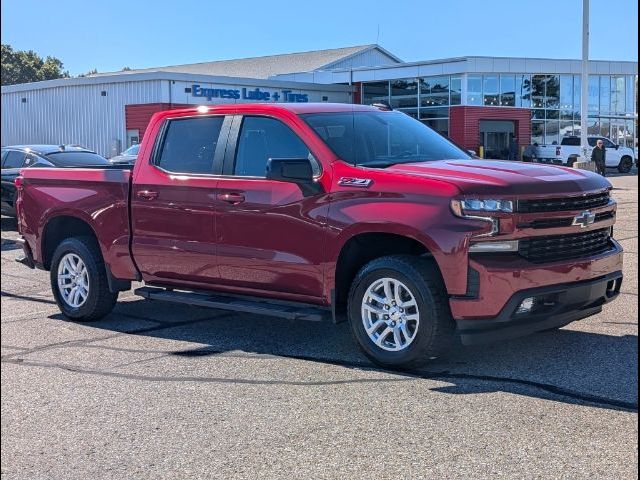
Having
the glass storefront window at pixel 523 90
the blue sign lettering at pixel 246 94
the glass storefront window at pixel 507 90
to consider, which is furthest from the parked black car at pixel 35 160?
the glass storefront window at pixel 523 90

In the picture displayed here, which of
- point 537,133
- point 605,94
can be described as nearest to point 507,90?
point 537,133

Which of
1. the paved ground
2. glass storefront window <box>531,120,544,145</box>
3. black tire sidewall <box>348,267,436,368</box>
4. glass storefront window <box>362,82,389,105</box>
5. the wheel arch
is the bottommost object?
the paved ground

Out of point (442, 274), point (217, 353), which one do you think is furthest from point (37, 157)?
point (442, 274)

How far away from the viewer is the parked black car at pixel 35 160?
14750 mm

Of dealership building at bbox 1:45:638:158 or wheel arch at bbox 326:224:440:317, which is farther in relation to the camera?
dealership building at bbox 1:45:638:158

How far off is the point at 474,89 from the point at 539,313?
38748 millimetres

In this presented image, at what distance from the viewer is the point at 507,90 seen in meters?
43.6

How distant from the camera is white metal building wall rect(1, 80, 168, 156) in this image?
127 ft

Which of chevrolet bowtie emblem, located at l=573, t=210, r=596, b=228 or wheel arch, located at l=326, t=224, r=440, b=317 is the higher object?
chevrolet bowtie emblem, located at l=573, t=210, r=596, b=228

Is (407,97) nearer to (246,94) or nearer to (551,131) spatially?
(551,131)

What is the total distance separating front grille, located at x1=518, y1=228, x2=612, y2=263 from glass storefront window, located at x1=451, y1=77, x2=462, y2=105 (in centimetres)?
3776

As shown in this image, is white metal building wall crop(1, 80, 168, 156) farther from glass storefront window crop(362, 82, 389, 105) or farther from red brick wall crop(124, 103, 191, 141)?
glass storefront window crop(362, 82, 389, 105)

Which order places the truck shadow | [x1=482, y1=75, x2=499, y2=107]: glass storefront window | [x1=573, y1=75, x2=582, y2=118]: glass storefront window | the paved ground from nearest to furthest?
1. the paved ground
2. the truck shadow
3. [x1=482, y1=75, x2=499, y2=107]: glass storefront window
4. [x1=573, y1=75, x2=582, y2=118]: glass storefront window

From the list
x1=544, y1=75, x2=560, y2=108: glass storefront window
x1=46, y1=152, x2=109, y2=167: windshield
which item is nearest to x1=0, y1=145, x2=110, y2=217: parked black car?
x1=46, y1=152, x2=109, y2=167: windshield
